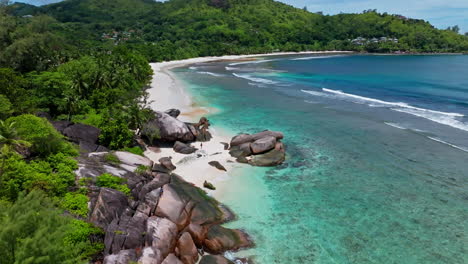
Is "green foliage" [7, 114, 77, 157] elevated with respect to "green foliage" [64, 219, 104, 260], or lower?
elevated

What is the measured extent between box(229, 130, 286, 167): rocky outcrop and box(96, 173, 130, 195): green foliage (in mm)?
14840

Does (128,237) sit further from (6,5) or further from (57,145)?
(6,5)

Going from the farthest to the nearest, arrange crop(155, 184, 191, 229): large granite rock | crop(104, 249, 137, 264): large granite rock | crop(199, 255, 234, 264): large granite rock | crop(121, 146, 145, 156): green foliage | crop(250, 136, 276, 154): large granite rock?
1. crop(250, 136, 276, 154): large granite rock
2. crop(121, 146, 145, 156): green foliage
3. crop(155, 184, 191, 229): large granite rock
4. crop(199, 255, 234, 264): large granite rock
5. crop(104, 249, 137, 264): large granite rock

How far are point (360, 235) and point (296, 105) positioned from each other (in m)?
45.5

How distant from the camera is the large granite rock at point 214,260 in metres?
21.6

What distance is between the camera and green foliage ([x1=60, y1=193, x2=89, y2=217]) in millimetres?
23625

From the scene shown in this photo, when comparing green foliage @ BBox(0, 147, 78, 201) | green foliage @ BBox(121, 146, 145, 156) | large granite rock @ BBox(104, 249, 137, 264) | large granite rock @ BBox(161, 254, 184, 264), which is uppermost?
green foliage @ BBox(0, 147, 78, 201)

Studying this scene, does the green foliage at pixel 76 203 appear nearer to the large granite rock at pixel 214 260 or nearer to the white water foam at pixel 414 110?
the large granite rock at pixel 214 260

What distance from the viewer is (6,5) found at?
6612 centimetres

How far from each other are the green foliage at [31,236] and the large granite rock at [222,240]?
955cm

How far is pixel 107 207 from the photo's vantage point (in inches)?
976

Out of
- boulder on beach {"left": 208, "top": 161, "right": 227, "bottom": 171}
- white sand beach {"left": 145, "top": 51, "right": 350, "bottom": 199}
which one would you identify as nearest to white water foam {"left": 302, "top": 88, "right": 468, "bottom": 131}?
white sand beach {"left": 145, "top": 51, "right": 350, "bottom": 199}

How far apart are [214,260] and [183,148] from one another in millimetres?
20545

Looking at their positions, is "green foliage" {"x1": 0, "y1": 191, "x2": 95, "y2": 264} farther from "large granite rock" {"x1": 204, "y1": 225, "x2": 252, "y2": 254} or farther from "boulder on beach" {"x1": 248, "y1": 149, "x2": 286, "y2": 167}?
"boulder on beach" {"x1": 248, "y1": 149, "x2": 286, "y2": 167}
